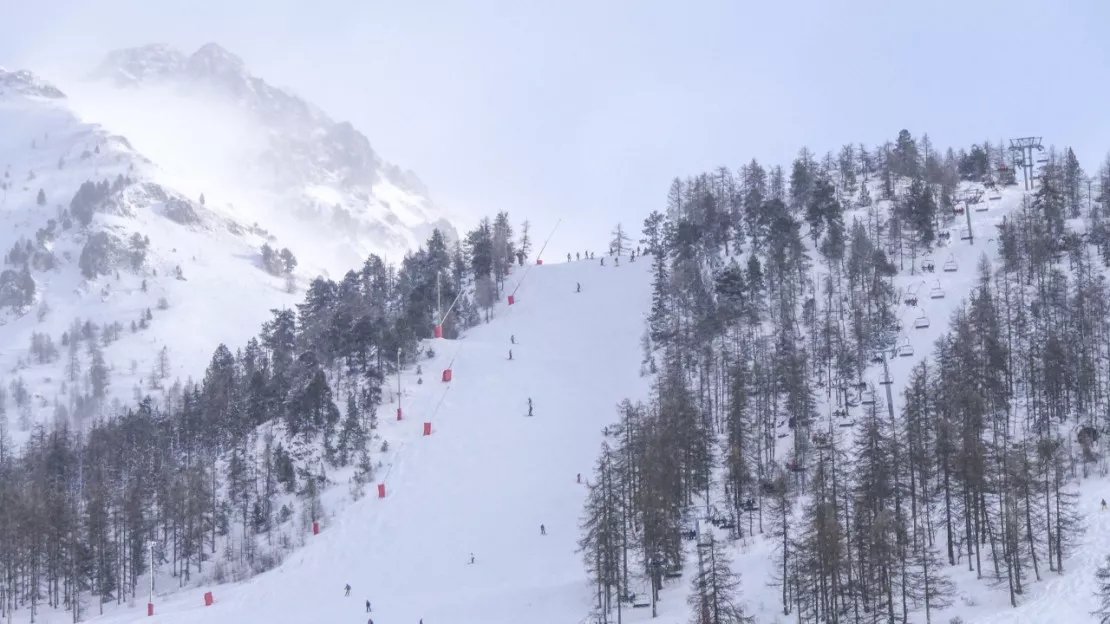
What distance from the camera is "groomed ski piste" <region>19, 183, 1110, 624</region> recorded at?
55.8 m

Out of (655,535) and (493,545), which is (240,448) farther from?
(655,535)

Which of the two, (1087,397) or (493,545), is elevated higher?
(1087,397)

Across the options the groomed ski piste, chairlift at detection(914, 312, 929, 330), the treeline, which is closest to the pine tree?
the groomed ski piste

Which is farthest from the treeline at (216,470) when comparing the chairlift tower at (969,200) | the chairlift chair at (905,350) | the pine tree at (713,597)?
the chairlift tower at (969,200)

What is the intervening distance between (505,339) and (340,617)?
5738cm

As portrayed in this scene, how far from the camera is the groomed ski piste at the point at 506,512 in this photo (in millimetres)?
55812

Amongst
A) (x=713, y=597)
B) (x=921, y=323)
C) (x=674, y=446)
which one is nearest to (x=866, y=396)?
(x=921, y=323)

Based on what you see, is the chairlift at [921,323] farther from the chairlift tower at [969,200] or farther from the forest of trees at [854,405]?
the chairlift tower at [969,200]

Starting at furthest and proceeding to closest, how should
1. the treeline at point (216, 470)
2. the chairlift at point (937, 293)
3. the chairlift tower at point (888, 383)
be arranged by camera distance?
the chairlift at point (937, 293) < the treeline at point (216, 470) < the chairlift tower at point (888, 383)

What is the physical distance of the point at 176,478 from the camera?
85.4 m

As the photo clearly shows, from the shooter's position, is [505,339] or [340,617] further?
[505,339]

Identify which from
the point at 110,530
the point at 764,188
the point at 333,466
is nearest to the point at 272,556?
the point at 333,466

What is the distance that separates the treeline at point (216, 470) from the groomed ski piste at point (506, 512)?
8.07 feet

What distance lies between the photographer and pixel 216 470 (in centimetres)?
8862
